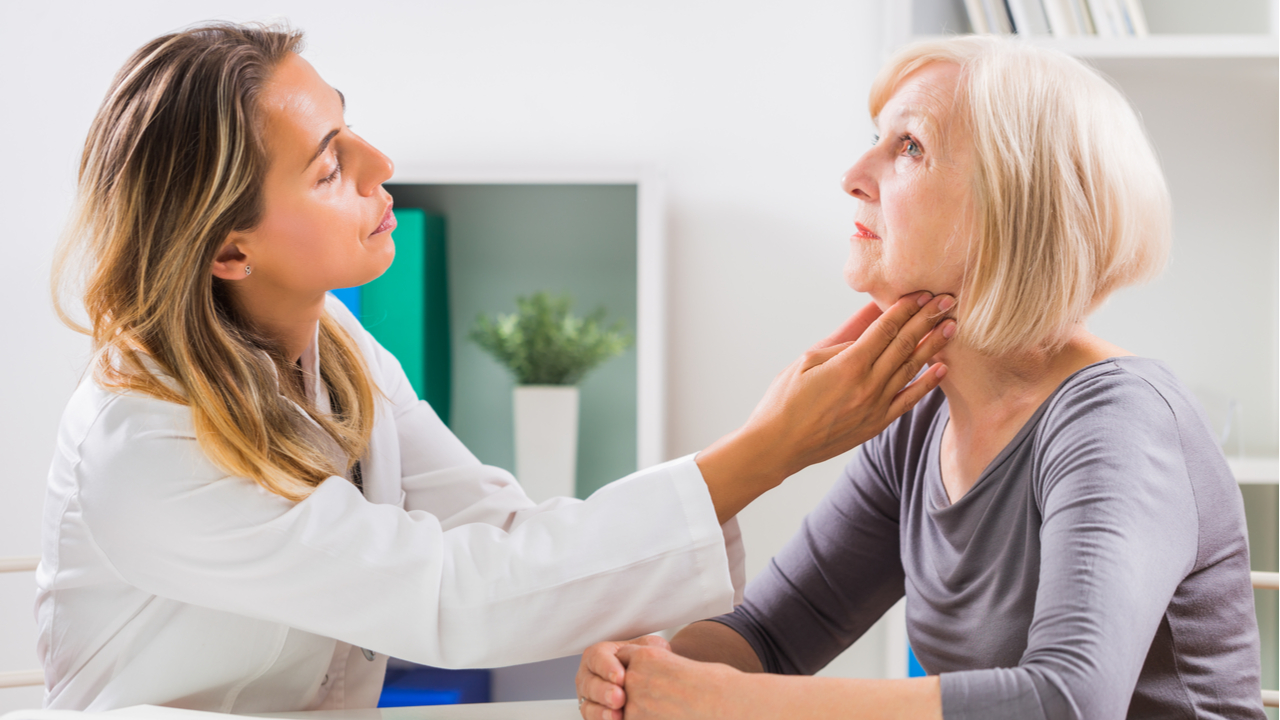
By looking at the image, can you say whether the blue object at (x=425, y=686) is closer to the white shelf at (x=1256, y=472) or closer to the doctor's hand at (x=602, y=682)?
the doctor's hand at (x=602, y=682)

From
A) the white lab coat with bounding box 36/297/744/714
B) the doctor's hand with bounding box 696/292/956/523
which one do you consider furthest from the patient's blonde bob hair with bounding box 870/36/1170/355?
the white lab coat with bounding box 36/297/744/714

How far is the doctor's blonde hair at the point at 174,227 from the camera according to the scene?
90 cm

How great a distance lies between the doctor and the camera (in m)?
0.82

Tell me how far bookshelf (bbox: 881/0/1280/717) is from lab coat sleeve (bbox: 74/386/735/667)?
1.30 meters

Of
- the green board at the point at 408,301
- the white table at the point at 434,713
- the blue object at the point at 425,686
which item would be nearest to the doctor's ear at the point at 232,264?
Answer: the white table at the point at 434,713

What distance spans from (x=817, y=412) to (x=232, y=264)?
0.65 m

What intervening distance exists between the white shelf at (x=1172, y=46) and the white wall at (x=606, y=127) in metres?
0.56

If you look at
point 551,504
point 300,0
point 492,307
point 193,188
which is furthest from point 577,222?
point 193,188

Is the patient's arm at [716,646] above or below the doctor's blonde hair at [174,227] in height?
below

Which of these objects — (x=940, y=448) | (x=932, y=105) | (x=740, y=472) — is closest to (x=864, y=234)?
(x=932, y=105)

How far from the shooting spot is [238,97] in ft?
3.07

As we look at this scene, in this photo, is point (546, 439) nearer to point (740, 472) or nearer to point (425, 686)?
point (425, 686)

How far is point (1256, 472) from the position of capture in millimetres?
1792

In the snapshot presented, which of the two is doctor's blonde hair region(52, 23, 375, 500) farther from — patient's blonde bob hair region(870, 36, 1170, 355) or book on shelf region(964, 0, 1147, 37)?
book on shelf region(964, 0, 1147, 37)
